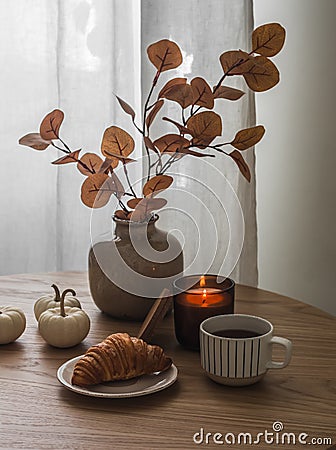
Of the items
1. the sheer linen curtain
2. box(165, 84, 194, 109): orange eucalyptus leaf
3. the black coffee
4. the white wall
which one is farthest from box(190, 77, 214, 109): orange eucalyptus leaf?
the white wall

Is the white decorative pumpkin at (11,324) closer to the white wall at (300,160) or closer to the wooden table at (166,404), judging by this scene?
the wooden table at (166,404)

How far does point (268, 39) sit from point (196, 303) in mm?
453

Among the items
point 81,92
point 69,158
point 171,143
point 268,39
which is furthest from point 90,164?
point 81,92

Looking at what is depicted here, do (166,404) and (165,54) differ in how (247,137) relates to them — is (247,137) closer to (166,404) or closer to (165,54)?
(165,54)

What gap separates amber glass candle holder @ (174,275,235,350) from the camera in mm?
1161

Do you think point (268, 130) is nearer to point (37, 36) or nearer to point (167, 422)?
point (37, 36)

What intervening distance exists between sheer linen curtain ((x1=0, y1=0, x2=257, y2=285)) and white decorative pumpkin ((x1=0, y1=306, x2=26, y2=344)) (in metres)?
0.78

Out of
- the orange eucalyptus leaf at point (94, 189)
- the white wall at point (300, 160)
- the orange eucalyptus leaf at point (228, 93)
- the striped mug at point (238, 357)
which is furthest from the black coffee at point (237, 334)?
the white wall at point (300, 160)

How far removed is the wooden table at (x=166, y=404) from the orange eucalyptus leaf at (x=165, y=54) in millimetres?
460

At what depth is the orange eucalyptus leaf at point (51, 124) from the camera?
1.29 m

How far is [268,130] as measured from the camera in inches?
81.8

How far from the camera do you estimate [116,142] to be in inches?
49.7

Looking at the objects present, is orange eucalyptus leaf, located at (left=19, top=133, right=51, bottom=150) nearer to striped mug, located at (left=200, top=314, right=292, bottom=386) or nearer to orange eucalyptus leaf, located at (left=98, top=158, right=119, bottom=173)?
orange eucalyptus leaf, located at (left=98, top=158, right=119, bottom=173)

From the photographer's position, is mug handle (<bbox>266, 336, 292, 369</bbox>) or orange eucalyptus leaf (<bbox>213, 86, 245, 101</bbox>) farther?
orange eucalyptus leaf (<bbox>213, 86, 245, 101</bbox>)
